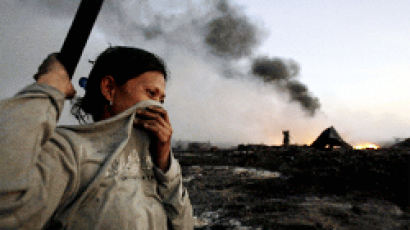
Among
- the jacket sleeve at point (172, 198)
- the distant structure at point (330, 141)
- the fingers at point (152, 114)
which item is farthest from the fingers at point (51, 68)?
the distant structure at point (330, 141)

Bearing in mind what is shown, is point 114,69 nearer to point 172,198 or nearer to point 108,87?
point 108,87

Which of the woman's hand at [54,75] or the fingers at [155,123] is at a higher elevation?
the woman's hand at [54,75]

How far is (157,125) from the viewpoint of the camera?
3.95 ft

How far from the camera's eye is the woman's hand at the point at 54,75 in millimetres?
829

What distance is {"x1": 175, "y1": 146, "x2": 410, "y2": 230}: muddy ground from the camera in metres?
4.68

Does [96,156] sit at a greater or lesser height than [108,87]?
lesser

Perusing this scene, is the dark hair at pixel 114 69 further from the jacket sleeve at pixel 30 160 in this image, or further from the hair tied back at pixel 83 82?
the jacket sleeve at pixel 30 160

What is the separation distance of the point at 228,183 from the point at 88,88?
7.63 meters

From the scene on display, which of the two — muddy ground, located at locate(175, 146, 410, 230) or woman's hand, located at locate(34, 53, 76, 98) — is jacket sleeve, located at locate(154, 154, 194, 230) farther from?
muddy ground, located at locate(175, 146, 410, 230)

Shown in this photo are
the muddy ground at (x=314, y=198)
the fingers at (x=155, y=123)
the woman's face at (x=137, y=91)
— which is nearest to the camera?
the fingers at (x=155, y=123)

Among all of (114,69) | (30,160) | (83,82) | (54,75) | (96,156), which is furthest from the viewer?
(83,82)

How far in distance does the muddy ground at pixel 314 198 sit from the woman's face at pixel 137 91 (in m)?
3.73

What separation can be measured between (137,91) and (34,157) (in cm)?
66

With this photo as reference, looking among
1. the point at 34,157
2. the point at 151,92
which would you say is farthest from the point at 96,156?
the point at 151,92
